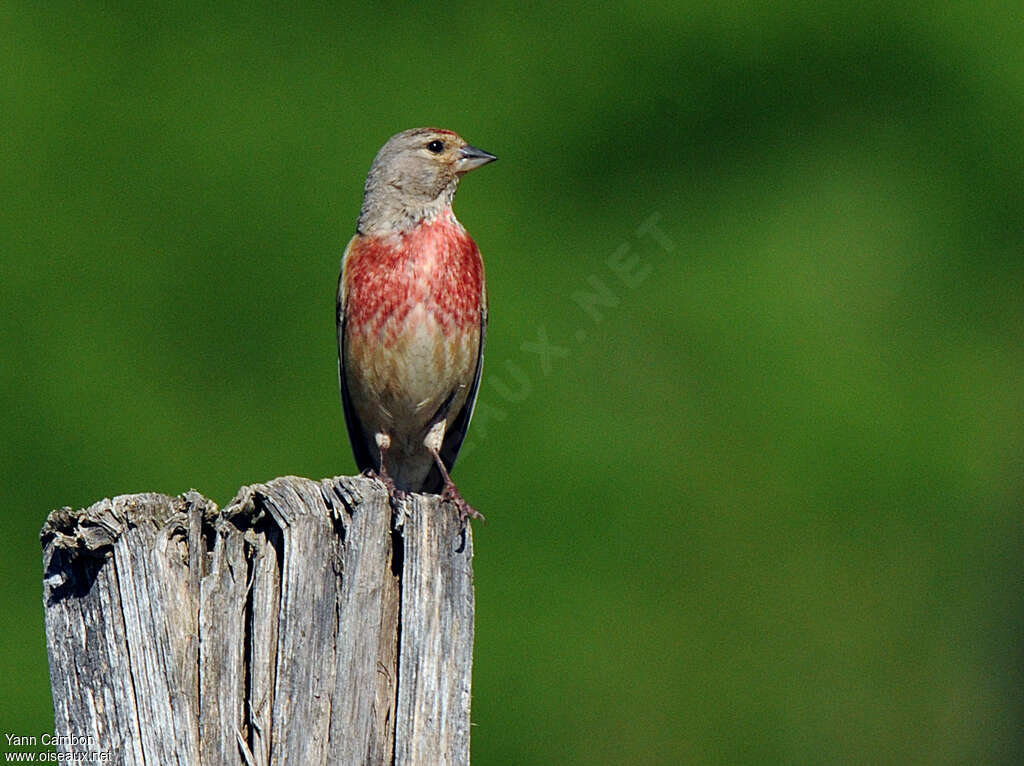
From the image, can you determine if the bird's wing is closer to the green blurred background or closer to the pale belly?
the pale belly

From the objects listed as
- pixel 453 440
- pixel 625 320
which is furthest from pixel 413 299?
pixel 625 320

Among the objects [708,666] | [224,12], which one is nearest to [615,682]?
[708,666]

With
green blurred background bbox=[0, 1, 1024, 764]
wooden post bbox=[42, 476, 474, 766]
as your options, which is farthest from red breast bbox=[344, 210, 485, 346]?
wooden post bbox=[42, 476, 474, 766]

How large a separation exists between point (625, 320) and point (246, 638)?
4.56 m

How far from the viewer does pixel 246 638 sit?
287 centimetres

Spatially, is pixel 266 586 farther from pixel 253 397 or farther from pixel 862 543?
pixel 862 543

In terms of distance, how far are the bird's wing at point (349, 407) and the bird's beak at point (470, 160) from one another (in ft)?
1.60

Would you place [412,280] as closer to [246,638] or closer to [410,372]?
[410,372]

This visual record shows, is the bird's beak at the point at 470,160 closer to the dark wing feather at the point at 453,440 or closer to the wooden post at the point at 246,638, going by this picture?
the dark wing feather at the point at 453,440

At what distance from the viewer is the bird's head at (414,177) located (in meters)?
5.38

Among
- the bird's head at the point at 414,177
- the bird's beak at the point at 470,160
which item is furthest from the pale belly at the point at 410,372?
the bird's beak at the point at 470,160

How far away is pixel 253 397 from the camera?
22.7 feet

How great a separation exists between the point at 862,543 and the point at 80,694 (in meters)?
4.92

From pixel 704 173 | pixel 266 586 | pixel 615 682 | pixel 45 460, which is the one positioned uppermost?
pixel 704 173
